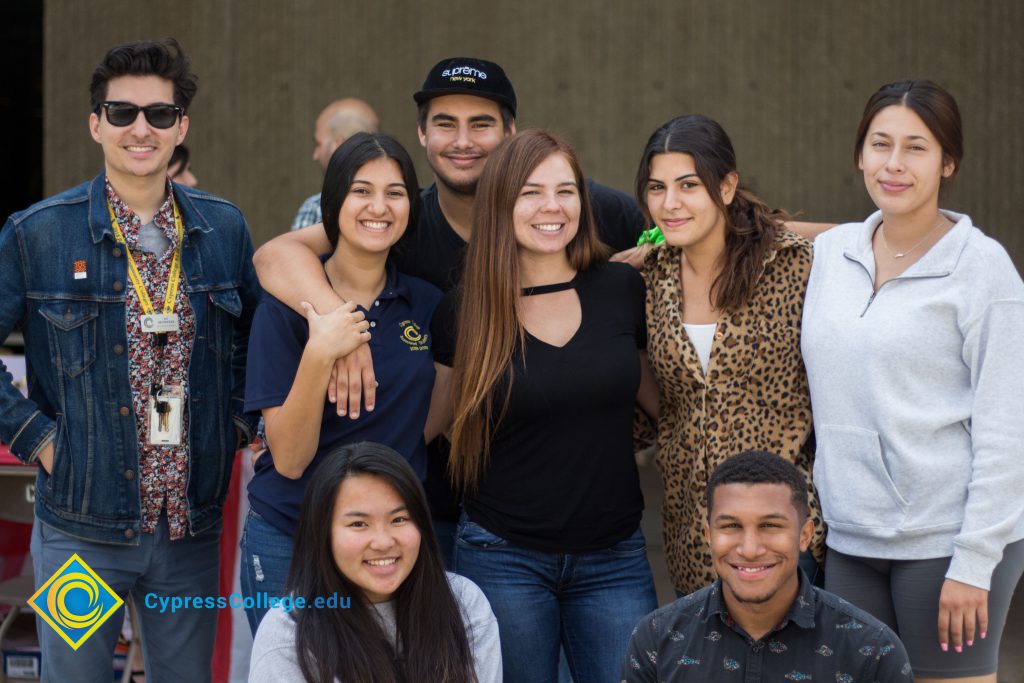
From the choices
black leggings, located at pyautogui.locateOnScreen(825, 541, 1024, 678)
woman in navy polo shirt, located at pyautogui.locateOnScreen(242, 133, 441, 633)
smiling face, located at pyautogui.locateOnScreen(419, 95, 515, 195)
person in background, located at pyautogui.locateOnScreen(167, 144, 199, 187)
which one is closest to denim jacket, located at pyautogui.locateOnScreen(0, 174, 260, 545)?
woman in navy polo shirt, located at pyautogui.locateOnScreen(242, 133, 441, 633)

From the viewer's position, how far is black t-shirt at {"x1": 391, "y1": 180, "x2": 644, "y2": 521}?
3160 millimetres

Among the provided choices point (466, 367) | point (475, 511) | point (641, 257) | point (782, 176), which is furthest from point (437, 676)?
point (782, 176)

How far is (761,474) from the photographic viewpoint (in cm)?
254

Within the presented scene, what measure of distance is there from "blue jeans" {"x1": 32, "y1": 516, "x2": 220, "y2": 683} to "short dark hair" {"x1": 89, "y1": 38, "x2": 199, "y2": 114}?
117 centimetres

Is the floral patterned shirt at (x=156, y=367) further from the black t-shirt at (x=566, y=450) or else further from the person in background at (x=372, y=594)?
the black t-shirt at (x=566, y=450)

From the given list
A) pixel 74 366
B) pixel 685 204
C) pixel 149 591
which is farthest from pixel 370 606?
pixel 685 204

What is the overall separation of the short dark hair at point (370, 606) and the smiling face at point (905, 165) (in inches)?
51.9

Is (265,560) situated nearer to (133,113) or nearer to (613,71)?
(133,113)

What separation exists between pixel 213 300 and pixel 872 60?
23.8 ft

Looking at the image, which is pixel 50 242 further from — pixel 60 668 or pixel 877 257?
pixel 877 257

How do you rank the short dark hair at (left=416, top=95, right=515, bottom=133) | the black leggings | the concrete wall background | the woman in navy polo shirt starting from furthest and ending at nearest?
1. the concrete wall background
2. the short dark hair at (left=416, top=95, right=515, bottom=133)
3. the woman in navy polo shirt
4. the black leggings

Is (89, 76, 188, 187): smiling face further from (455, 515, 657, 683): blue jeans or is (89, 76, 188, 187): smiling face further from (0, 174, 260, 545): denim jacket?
(455, 515, 657, 683): blue jeans

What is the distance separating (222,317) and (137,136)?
54 cm

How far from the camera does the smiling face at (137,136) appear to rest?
3035 mm
